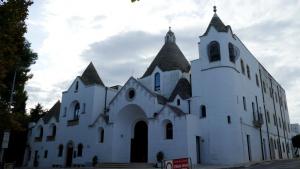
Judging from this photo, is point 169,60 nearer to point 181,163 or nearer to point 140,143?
point 140,143

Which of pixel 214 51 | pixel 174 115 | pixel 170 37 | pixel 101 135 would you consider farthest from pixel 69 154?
pixel 214 51

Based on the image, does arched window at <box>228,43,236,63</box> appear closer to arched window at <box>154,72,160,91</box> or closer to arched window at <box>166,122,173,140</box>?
arched window at <box>154,72,160,91</box>

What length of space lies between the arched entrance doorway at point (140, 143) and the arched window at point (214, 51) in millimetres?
10718

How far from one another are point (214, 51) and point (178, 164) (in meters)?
22.5

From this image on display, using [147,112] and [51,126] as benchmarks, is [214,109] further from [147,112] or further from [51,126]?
[51,126]

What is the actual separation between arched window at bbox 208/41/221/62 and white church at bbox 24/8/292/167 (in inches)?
4.3

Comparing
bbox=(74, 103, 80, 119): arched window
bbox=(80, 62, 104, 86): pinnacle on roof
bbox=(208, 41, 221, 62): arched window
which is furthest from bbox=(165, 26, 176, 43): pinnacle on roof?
bbox=(74, 103, 80, 119): arched window

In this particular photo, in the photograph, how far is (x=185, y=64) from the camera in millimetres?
38094

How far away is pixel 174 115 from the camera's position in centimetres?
2806

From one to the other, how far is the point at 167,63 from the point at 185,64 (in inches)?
126

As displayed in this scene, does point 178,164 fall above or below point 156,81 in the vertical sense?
below

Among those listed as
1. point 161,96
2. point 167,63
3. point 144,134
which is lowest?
point 144,134

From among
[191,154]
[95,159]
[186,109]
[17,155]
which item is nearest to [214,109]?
[186,109]

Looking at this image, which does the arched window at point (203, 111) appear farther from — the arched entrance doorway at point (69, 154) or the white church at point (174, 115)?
the arched entrance doorway at point (69, 154)
